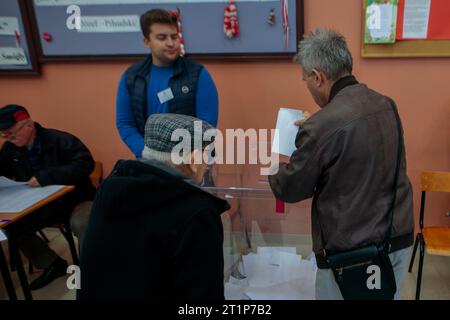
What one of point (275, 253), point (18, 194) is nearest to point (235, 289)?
point (275, 253)

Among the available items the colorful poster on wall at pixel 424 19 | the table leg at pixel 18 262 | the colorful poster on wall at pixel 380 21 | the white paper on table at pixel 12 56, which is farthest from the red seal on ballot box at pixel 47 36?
the colorful poster on wall at pixel 424 19

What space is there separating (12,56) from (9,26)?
0.21m

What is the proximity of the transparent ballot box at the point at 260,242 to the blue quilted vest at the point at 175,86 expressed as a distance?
391mm

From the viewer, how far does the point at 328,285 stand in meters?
1.41

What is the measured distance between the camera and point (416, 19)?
218 centimetres

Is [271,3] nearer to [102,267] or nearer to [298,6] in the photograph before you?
[298,6]

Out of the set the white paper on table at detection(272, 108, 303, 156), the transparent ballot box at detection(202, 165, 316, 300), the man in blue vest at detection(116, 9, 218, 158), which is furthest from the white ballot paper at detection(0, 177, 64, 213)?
the white paper on table at detection(272, 108, 303, 156)

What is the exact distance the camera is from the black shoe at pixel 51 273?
2408 mm

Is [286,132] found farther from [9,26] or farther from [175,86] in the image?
[9,26]

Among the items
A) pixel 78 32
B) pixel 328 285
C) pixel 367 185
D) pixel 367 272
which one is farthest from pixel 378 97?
pixel 78 32

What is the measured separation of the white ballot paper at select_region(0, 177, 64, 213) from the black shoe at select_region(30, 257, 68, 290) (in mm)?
611

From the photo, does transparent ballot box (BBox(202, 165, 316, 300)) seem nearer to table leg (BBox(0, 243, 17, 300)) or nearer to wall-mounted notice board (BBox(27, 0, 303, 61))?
wall-mounted notice board (BBox(27, 0, 303, 61))

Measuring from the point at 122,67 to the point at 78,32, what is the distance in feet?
1.21

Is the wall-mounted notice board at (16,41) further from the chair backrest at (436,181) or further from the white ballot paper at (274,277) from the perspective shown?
the chair backrest at (436,181)
